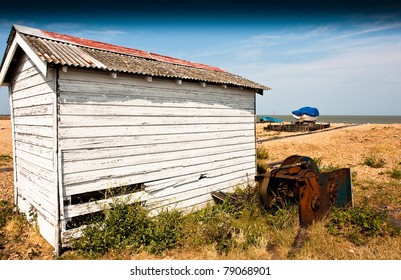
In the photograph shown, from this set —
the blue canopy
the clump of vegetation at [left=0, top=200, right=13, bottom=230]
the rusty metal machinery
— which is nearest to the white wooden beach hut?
the clump of vegetation at [left=0, top=200, right=13, bottom=230]

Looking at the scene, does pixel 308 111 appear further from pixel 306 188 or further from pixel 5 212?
pixel 5 212

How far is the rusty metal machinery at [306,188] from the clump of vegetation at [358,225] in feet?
1.04

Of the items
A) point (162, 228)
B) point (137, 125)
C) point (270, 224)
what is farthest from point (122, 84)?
point (270, 224)

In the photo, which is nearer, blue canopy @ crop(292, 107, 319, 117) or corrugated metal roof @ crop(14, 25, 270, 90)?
corrugated metal roof @ crop(14, 25, 270, 90)

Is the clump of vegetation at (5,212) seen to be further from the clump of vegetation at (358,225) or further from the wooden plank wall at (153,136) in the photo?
the clump of vegetation at (358,225)

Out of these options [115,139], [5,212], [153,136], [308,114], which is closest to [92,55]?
[115,139]

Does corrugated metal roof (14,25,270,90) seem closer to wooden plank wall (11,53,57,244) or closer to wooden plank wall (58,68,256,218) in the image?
wooden plank wall (58,68,256,218)

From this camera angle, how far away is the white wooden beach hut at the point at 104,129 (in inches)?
217

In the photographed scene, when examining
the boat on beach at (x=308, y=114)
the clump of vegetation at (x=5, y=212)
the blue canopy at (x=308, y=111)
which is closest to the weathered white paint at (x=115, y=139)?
the clump of vegetation at (x=5, y=212)

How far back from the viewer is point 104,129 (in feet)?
19.7

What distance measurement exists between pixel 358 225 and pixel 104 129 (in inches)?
231

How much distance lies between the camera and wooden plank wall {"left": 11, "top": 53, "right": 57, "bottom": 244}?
221 inches

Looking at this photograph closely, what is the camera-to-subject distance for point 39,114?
6.05m

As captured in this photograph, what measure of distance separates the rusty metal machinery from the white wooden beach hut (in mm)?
2252
